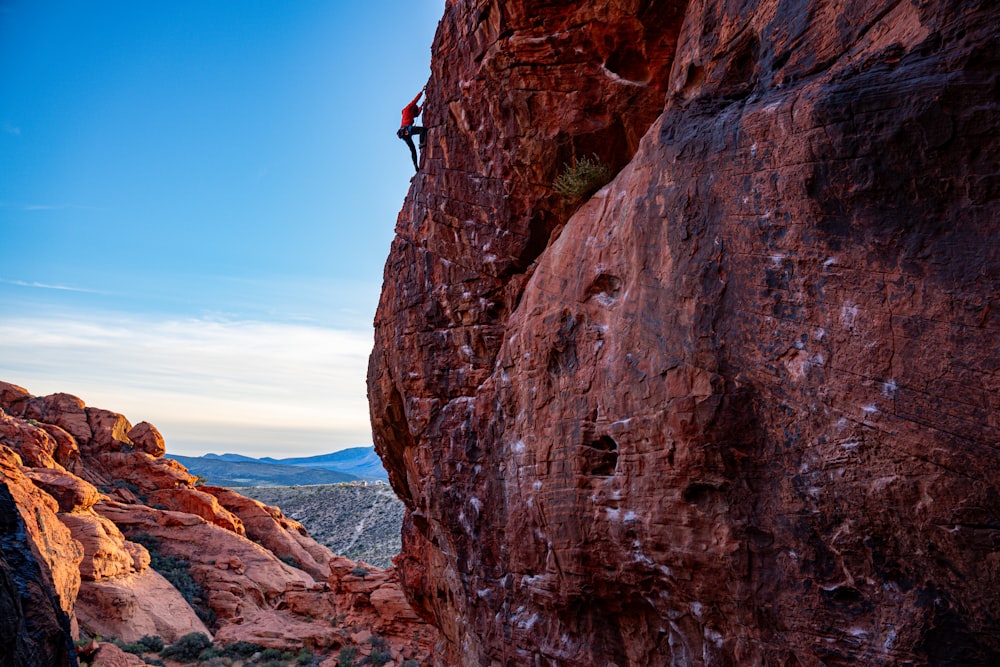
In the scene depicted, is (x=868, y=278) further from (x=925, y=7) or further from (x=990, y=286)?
(x=925, y=7)

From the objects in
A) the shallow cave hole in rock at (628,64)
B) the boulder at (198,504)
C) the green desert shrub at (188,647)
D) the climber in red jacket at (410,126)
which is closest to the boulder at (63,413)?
the boulder at (198,504)

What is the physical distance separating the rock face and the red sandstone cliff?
7.24 meters

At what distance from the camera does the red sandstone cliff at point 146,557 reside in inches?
696

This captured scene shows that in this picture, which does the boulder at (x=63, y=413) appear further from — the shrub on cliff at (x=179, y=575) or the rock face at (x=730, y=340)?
the rock face at (x=730, y=340)

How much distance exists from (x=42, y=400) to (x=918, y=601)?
158 ft

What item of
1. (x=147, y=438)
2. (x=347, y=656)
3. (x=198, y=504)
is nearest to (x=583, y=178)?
(x=347, y=656)

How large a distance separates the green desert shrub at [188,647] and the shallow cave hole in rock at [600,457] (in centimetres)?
1976

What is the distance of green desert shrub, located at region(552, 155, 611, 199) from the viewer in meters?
11.3

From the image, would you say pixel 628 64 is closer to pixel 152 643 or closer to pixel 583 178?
pixel 583 178

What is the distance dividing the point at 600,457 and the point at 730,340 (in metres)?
2.89

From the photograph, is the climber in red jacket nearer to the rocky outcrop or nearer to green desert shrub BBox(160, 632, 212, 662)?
the rocky outcrop

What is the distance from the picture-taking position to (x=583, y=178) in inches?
450

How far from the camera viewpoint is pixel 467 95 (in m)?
13.3

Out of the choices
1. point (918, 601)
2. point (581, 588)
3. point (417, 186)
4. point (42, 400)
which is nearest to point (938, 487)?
point (918, 601)
